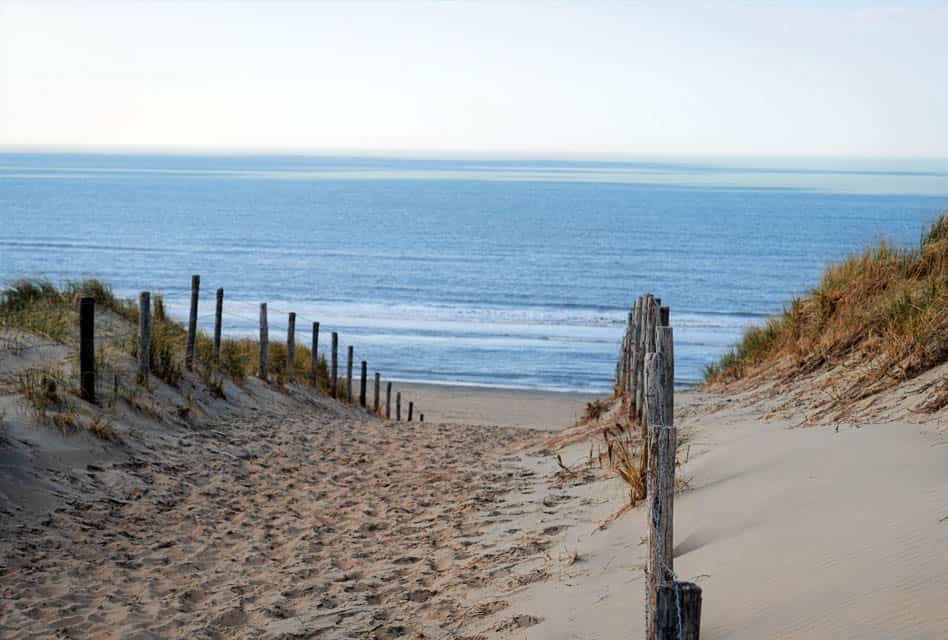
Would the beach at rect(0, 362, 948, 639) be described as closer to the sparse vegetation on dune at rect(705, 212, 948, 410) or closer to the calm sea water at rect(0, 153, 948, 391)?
the sparse vegetation on dune at rect(705, 212, 948, 410)

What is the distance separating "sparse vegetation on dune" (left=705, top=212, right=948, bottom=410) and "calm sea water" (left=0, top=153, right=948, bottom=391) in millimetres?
1469


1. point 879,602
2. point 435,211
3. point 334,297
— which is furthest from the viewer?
point 435,211

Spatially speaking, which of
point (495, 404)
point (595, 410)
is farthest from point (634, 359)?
point (495, 404)

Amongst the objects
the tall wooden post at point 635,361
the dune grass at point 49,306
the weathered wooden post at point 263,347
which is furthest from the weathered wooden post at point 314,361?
the tall wooden post at point 635,361

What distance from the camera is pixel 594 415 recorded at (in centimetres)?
1405

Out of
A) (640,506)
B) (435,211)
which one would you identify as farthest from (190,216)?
(640,506)

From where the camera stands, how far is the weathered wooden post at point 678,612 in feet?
13.6

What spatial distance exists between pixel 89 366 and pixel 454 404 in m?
17.5

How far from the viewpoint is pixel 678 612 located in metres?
4.17

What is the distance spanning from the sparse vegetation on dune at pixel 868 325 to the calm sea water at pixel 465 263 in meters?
1.47

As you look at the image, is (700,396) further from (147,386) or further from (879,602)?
(879,602)

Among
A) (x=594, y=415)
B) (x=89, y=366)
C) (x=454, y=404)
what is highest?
(x=89, y=366)

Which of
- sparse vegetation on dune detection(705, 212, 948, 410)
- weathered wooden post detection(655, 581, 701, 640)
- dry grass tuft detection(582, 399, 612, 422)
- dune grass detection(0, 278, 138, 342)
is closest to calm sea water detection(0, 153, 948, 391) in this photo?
sparse vegetation on dune detection(705, 212, 948, 410)

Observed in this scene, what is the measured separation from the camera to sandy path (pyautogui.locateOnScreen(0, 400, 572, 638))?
20.5 feet
